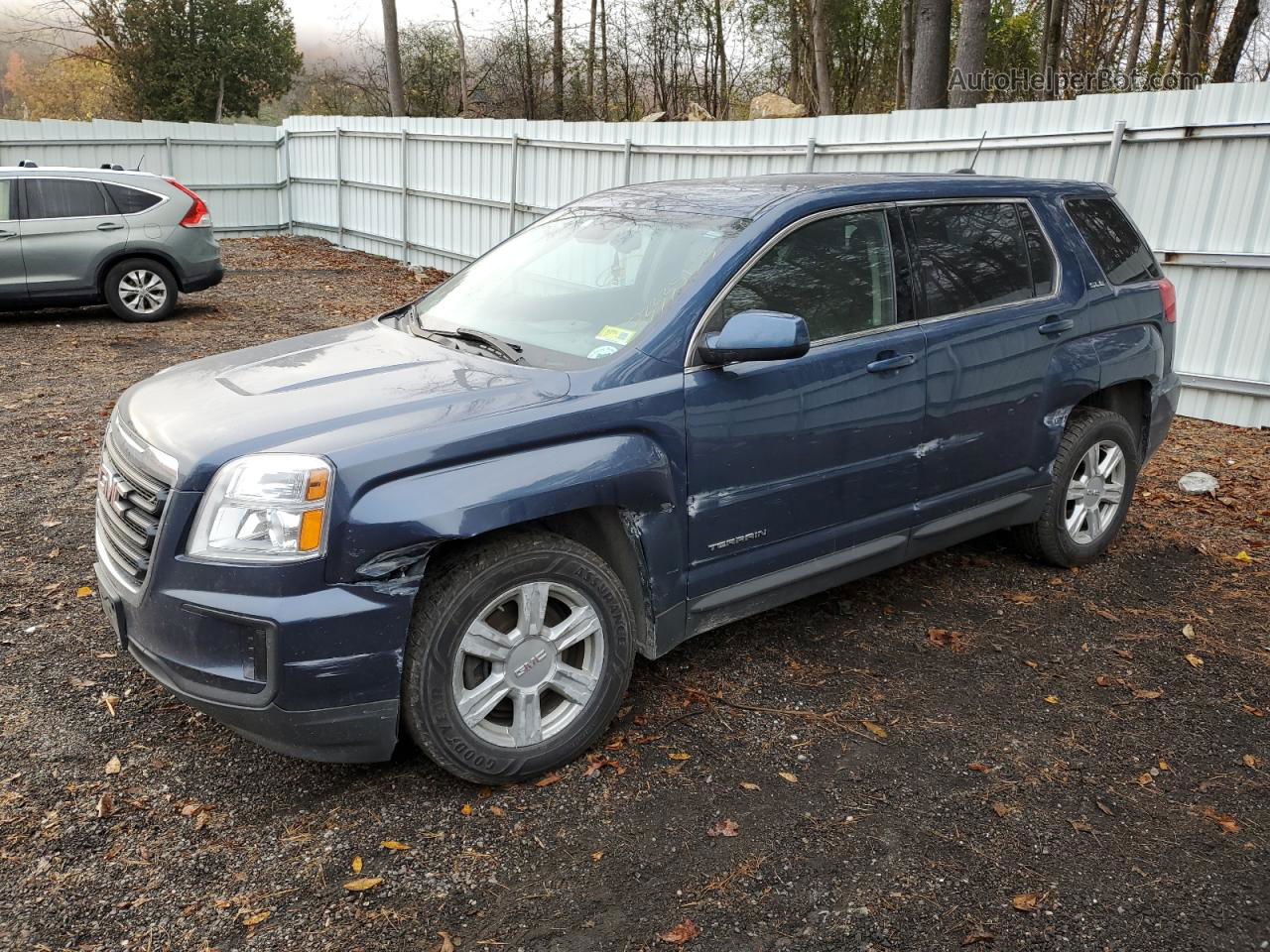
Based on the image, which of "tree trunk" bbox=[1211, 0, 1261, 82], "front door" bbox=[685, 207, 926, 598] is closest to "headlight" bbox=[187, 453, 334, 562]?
"front door" bbox=[685, 207, 926, 598]

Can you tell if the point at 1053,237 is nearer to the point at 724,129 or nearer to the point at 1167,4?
the point at 724,129

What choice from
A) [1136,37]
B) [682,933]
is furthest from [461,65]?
[682,933]

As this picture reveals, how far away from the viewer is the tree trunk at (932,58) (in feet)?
42.8

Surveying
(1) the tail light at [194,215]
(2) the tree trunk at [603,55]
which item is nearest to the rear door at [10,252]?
(1) the tail light at [194,215]

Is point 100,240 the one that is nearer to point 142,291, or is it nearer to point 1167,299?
point 142,291

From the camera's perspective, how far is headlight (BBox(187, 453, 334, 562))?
2801mm

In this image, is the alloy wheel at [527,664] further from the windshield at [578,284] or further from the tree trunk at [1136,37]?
the tree trunk at [1136,37]

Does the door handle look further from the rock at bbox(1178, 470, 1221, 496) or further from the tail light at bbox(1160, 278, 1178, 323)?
the rock at bbox(1178, 470, 1221, 496)

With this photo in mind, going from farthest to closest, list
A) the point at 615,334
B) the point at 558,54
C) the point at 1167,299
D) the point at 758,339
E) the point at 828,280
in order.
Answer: the point at 558,54
the point at 1167,299
the point at 828,280
the point at 615,334
the point at 758,339

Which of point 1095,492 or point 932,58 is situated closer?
point 1095,492

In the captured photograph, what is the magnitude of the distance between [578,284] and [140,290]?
32.0 feet

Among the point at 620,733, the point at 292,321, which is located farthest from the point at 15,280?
the point at 620,733

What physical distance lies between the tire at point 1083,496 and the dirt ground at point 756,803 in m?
0.26

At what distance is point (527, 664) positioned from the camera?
318cm
